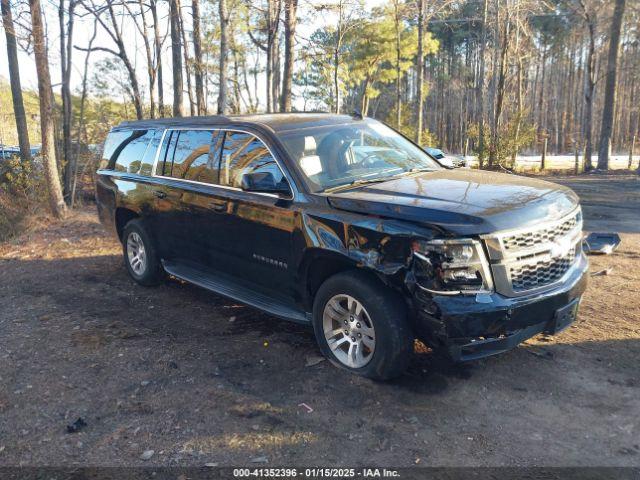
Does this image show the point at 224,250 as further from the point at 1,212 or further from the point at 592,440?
the point at 1,212

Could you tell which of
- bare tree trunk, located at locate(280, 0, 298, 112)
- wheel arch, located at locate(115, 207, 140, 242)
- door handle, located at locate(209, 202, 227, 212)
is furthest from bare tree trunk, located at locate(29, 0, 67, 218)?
door handle, located at locate(209, 202, 227, 212)

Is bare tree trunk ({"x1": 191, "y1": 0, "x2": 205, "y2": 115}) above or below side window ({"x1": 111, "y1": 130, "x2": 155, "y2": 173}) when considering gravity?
above

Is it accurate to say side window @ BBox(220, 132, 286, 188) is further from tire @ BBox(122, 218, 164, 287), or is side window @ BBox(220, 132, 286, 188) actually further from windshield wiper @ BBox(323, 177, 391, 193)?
tire @ BBox(122, 218, 164, 287)

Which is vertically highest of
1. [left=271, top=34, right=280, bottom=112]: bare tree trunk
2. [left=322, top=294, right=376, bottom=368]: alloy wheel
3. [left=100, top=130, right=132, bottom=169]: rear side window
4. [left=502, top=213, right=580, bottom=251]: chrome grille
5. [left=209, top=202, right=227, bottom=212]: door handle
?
[left=271, top=34, right=280, bottom=112]: bare tree trunk

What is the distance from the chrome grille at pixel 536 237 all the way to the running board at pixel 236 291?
1697 mm

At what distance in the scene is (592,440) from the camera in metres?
3.19

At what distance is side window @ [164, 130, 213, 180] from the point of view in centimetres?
529

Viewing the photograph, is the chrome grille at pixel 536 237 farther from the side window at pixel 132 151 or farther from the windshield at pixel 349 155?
the side window at pixel 132 151

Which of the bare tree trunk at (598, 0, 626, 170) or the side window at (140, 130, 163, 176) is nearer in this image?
the side window at (140, 130, 163, 176)

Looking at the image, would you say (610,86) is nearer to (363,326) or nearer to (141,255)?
(141,255)

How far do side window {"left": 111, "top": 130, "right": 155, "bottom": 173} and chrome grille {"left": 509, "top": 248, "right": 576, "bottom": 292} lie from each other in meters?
4.43

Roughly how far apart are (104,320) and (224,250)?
62.6 inches

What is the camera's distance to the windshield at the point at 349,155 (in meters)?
4.44

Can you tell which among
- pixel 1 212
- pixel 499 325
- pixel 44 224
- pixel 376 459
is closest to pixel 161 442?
pixel 376 459
